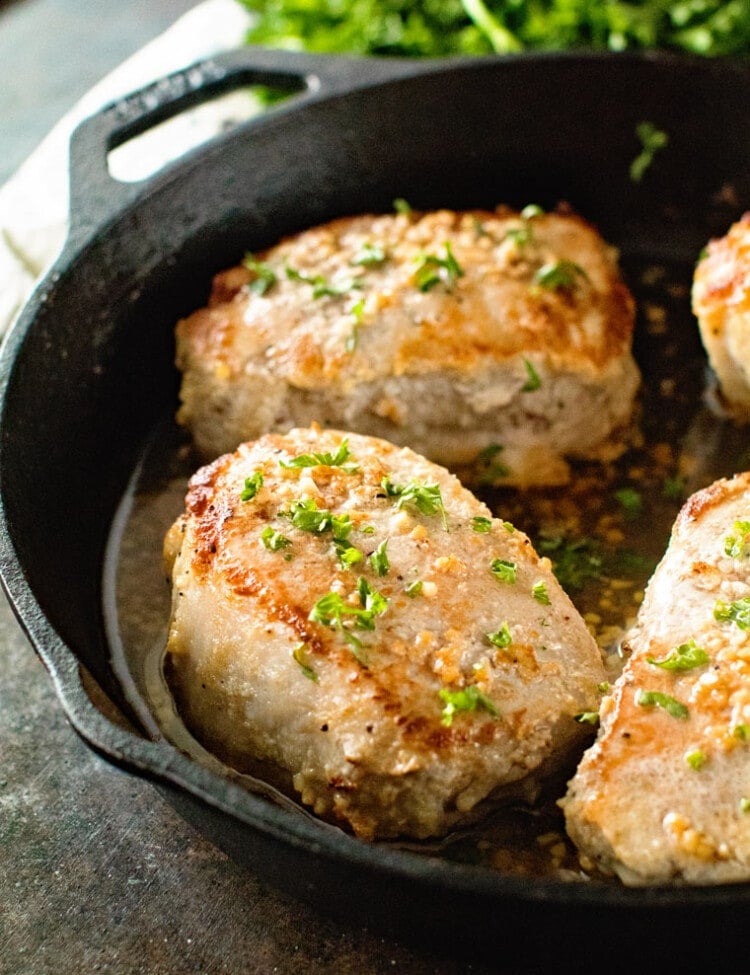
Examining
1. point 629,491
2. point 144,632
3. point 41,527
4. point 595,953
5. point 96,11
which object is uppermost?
point 96,11

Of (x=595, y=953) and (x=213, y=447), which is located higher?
(x=213, y=447)

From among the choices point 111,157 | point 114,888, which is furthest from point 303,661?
point 111,157

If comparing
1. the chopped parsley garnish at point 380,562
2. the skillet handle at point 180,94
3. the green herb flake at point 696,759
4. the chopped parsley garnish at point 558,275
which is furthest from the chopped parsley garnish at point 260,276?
the green herb flake at point 696,759

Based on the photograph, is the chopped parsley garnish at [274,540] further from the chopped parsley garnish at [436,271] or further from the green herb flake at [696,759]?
the chopped parsley garnish at [436,271]

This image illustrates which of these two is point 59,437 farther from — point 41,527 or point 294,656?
point 294,656

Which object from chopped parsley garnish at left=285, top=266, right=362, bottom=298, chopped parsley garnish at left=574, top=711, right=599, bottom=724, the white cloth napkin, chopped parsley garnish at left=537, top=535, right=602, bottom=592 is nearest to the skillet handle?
the white cloth napkin

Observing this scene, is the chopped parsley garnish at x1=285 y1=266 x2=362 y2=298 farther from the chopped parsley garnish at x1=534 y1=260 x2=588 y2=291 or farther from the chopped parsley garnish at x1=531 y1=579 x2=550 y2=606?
the chopped parsley garnish at x1=531 y1=579 x2=550 y2=606

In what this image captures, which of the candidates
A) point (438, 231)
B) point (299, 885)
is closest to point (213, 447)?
point (438, 231)
